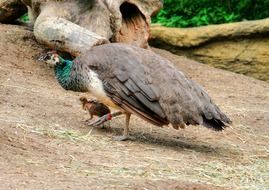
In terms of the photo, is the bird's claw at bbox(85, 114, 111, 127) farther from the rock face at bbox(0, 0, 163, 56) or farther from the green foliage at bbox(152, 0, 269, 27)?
the green foliage at bbox(152, 0, 269, 27)

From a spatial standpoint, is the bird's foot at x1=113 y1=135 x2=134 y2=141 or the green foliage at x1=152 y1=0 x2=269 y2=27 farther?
the green foliage at x1=152 y1=0 x2=269 y2=27

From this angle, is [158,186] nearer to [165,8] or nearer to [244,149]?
[244,149]

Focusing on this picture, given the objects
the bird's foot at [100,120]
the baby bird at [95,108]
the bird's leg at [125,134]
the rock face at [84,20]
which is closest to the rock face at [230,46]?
the rock face at [84,20]

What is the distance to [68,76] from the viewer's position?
6.89m

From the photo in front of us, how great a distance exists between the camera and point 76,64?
6801 mm

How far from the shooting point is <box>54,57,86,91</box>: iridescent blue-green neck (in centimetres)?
673

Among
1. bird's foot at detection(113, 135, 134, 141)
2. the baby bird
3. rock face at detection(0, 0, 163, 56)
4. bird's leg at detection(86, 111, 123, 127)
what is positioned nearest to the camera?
bird's foot at detection(113, 135, 134, 141)

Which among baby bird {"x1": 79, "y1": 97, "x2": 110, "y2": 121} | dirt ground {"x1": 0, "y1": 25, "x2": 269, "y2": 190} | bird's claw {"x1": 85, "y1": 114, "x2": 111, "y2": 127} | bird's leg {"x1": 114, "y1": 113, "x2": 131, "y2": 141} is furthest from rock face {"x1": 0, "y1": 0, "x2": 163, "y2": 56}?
bird's leg {"x1": 114, "y1": 113, "x2": 131, "y2": 141}

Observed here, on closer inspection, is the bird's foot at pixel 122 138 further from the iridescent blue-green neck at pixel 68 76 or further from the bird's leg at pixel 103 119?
the iridescent blue-green neck at pixel 68 76

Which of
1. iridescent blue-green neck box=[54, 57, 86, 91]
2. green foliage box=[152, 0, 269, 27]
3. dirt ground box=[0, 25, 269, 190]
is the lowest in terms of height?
dirt ground box=[0, 25, 269, 190]

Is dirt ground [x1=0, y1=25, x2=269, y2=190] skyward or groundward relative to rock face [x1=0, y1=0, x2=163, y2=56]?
groundward

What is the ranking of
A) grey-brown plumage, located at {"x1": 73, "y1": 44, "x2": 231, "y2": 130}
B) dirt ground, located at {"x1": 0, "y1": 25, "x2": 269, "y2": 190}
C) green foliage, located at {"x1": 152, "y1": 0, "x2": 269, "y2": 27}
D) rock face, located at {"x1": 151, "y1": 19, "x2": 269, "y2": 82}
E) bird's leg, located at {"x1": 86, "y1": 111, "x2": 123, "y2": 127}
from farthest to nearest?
green foliage, located at {"x1": 152, "y1": 0, "x2": 269, "y2": 27} < rock face, located at {"x1": 151, "y1": 19, "x2": 269, "y2": 82} < bird's leg, located at {"x1": 86, "y1": 111, "x2": 123, "y2": 127} < grey-brown plumage, located at {"x1": 73, "y1": 44, "x2": 231, "y2": 130} < dirt ground, located at {"x1": 0, "y1": 25, "x2": 269, "y2": 190}

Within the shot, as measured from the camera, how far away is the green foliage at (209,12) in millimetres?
13273

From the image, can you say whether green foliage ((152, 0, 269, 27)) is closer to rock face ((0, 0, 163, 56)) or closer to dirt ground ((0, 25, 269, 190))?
rock face ((0, 0, 163, 56))
